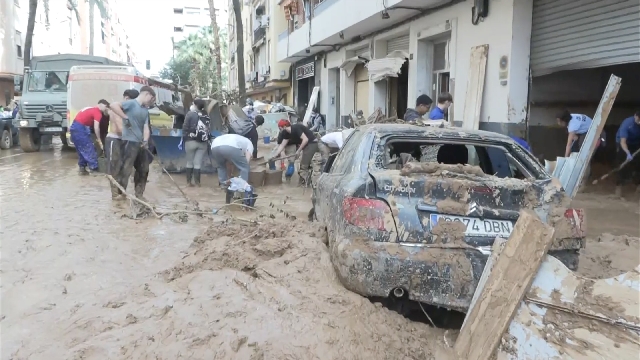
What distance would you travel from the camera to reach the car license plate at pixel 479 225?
10.5ft

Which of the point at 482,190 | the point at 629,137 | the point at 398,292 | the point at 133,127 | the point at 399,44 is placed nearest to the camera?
the point at 398,292

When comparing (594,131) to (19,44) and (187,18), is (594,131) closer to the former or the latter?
(19,44)

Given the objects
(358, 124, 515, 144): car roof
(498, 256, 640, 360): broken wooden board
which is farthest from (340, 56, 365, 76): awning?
(498, 256, 640, 360): broken wooden board

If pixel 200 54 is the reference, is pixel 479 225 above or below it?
below

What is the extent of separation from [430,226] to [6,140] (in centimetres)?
1828

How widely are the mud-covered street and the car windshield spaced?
10727 mm

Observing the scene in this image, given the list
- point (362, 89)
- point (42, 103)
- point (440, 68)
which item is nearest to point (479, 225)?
point (440, 68)

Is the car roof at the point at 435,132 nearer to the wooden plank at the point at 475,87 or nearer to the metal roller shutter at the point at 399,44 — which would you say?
the wooden plank at the point at 475,87

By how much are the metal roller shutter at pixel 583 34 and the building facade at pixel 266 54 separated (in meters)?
20.2

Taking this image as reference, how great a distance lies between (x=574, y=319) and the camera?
8.25ft

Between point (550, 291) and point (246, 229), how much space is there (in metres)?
3.11

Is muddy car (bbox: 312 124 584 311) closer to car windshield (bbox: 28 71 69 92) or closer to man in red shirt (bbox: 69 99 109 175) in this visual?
man in red shirt (bbox: 69 99 109 175)

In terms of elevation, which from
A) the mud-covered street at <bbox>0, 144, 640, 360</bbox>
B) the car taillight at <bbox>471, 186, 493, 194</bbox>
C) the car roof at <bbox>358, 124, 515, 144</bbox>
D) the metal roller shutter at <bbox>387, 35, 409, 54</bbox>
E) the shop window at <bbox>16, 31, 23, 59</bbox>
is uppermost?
the shop window at <bbox>16, 31, 23, 59</bbox>

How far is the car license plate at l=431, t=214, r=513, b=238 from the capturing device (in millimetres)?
3211
